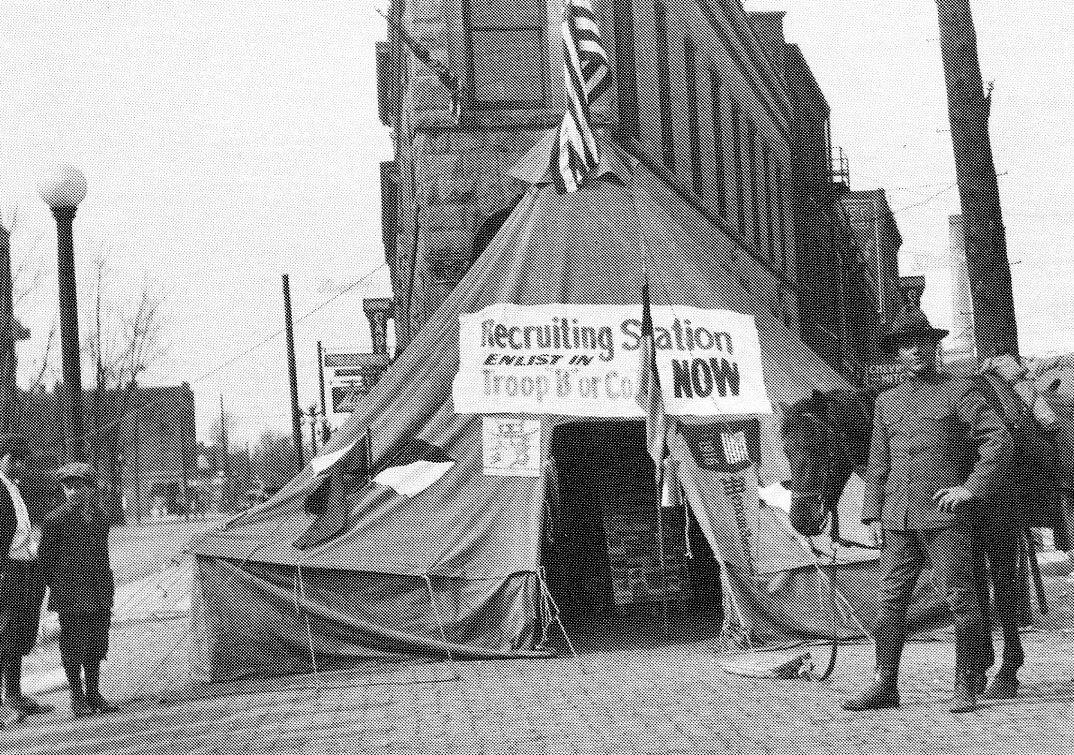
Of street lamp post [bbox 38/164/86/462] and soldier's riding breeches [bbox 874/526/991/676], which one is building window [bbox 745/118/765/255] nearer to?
soldier's riding breeches [bbox 874/526/991/676]

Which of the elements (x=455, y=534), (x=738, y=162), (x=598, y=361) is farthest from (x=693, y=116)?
(x=455, y=534)

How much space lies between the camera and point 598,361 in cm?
1134

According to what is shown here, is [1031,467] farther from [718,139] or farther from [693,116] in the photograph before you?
[693,116]

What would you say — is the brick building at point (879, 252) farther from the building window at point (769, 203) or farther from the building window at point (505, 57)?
the building window at point (505, 57)

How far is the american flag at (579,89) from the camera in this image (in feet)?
38.6

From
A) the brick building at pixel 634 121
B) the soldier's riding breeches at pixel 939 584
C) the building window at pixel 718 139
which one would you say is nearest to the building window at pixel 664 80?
the brick building at pixel 634 121

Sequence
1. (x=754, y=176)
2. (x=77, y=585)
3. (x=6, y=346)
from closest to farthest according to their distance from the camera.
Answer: (x=77, y=585), (x=754, y=176), (x=6, y=346)

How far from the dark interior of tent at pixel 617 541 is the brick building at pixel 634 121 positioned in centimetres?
217

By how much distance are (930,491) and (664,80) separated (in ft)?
17.7

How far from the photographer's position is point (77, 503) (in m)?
9.63

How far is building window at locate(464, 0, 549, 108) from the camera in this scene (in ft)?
42.2

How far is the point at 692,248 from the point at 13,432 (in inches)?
246

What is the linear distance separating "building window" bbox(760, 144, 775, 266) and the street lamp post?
660cm

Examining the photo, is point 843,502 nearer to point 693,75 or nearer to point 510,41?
point 693,75
